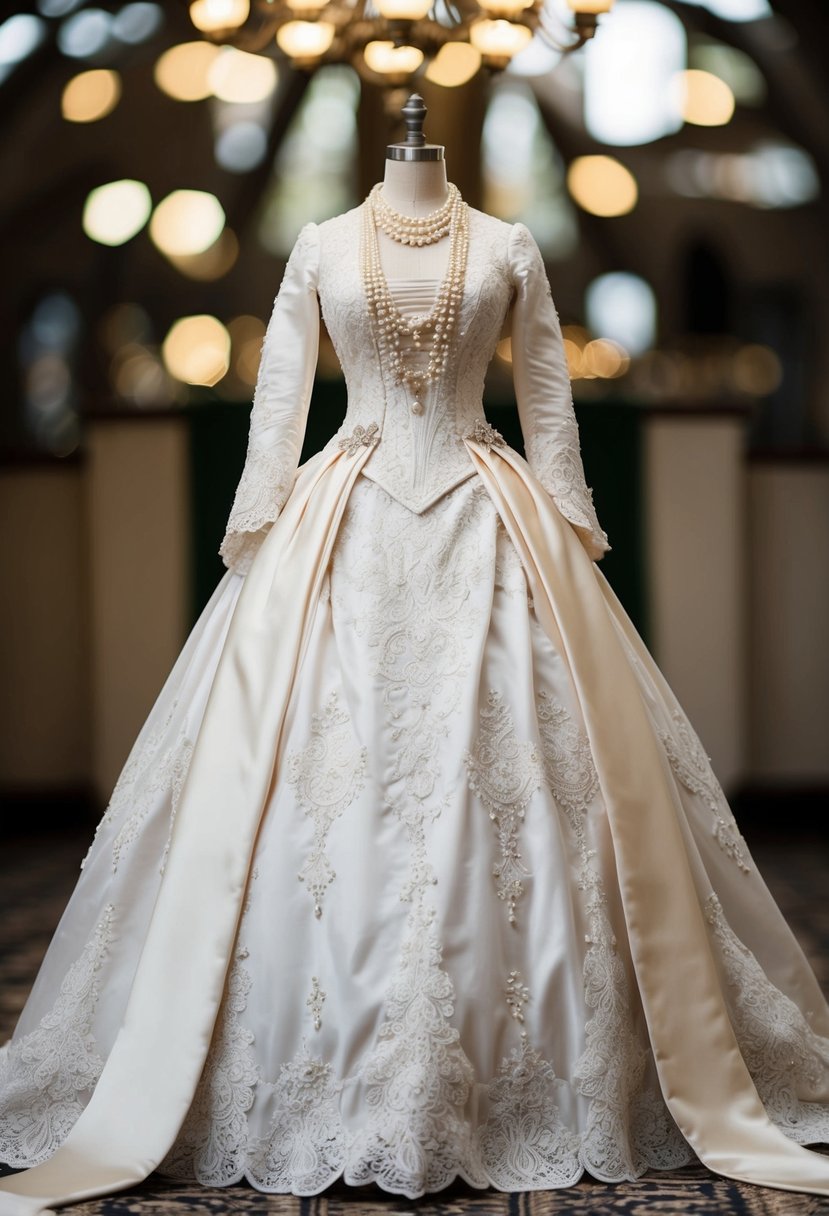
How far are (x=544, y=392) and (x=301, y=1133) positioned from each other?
1467 millimetres

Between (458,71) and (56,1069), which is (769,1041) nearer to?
(56,1069)

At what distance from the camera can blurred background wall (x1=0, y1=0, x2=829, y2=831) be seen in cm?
675

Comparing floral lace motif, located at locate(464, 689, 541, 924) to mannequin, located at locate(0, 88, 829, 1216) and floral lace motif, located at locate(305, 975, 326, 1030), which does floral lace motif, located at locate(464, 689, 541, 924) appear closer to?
mannequin, located at locate(0, 88, 829, 1216)

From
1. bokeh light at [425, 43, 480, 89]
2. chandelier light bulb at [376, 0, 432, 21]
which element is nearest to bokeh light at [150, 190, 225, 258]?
bokeh light at [425, 43, 480, 89]

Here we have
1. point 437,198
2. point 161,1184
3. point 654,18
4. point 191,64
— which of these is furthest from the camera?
Result: point 654,18

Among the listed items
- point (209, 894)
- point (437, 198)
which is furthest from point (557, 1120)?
point (437, 198)

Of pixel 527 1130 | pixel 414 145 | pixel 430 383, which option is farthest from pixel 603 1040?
pixel 414 145

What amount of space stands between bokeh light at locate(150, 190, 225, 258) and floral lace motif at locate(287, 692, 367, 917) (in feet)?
38.1

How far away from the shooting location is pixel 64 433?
14.5 metres

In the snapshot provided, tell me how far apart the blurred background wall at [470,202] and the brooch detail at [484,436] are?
3634 mm

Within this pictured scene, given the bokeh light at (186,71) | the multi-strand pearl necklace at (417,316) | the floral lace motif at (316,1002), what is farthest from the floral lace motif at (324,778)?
the bokeh light at (186,71)

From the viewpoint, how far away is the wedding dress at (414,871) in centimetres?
251

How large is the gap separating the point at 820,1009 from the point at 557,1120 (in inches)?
31.4

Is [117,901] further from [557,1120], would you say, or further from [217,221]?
[217,221]
